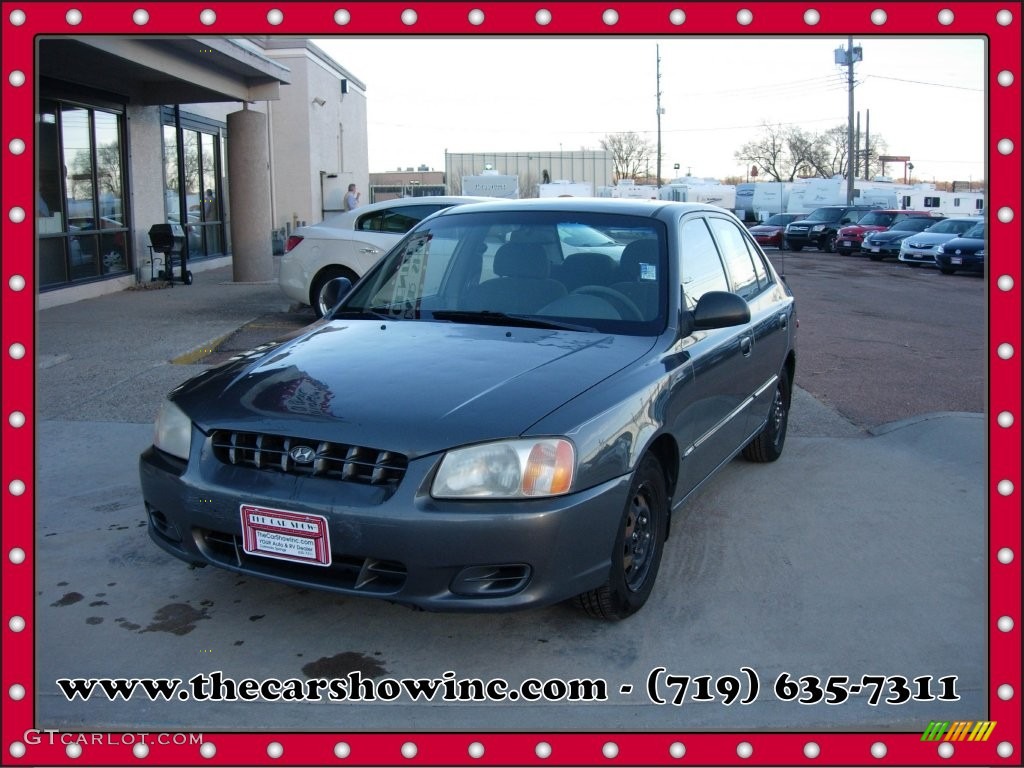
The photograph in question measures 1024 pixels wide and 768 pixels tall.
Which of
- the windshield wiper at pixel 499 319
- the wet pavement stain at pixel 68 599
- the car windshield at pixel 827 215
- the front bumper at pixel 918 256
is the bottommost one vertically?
the wet pavement stain at pixel 68 599

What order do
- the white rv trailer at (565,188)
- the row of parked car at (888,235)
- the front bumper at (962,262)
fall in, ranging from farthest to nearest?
the white rv trailer at (565,188), the row of parked car at (888,235), the front bumper at (962,262)

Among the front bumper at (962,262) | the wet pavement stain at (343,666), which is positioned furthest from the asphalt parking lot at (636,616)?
the front bumper at (962,262)

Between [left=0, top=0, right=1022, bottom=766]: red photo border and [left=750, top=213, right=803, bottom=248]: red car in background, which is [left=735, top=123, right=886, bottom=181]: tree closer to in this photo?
[left=750, top=213, right=803, bottom=248]: red car in background

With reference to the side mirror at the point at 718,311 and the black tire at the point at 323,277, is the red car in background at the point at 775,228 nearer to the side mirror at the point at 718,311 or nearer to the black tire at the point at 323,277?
the black tire at the point at 323,277

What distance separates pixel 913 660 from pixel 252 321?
9.18 metres

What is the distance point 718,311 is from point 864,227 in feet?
96.5

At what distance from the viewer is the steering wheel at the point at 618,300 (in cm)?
438

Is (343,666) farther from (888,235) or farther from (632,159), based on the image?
(632,159)

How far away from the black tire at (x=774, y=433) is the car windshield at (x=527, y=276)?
1.76 m

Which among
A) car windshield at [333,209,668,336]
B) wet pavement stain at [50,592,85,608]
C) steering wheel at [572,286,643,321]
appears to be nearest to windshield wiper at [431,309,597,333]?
car windshield at [333,209,668,336]

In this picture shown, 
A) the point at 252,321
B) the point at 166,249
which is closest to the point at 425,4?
the point at 252,321

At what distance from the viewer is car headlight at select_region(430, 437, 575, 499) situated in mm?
3201

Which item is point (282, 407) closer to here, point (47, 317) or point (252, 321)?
point (252, 321)

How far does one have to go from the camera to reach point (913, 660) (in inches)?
141
